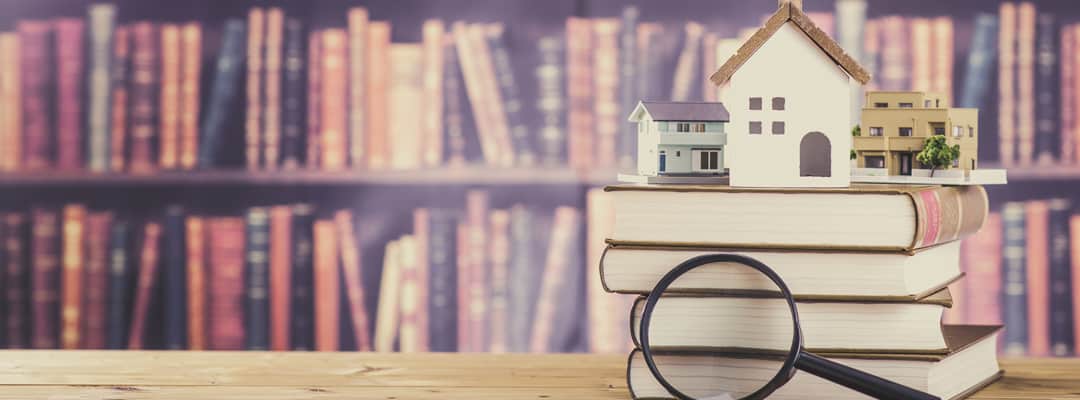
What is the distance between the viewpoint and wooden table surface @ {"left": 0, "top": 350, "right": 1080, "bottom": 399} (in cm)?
101

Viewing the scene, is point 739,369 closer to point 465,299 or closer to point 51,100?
point 465,299

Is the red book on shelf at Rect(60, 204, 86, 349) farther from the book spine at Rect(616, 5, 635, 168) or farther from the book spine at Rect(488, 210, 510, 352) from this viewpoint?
the book spine at Rect(616, 5, 635, 168)

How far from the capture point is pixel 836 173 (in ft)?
3.24

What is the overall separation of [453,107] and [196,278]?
0.56 metres

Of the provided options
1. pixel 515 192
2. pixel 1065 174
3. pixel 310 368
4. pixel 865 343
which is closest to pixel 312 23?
pixel 515 192

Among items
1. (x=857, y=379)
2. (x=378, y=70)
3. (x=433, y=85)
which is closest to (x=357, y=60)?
(x=378, y=70)

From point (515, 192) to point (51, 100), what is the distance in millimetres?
851

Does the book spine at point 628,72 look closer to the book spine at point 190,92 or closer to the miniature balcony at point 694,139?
the book spine at point 190,92

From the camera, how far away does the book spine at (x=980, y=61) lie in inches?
85.7

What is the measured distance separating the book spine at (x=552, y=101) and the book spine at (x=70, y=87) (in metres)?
0.83

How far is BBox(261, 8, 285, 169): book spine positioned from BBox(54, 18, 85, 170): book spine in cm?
33

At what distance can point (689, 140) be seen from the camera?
3.48ft

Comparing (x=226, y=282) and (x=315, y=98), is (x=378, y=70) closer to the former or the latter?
(x=315, y=98)

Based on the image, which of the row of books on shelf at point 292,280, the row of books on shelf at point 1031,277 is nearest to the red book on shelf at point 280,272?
the row of books on shelf at point 292,280
